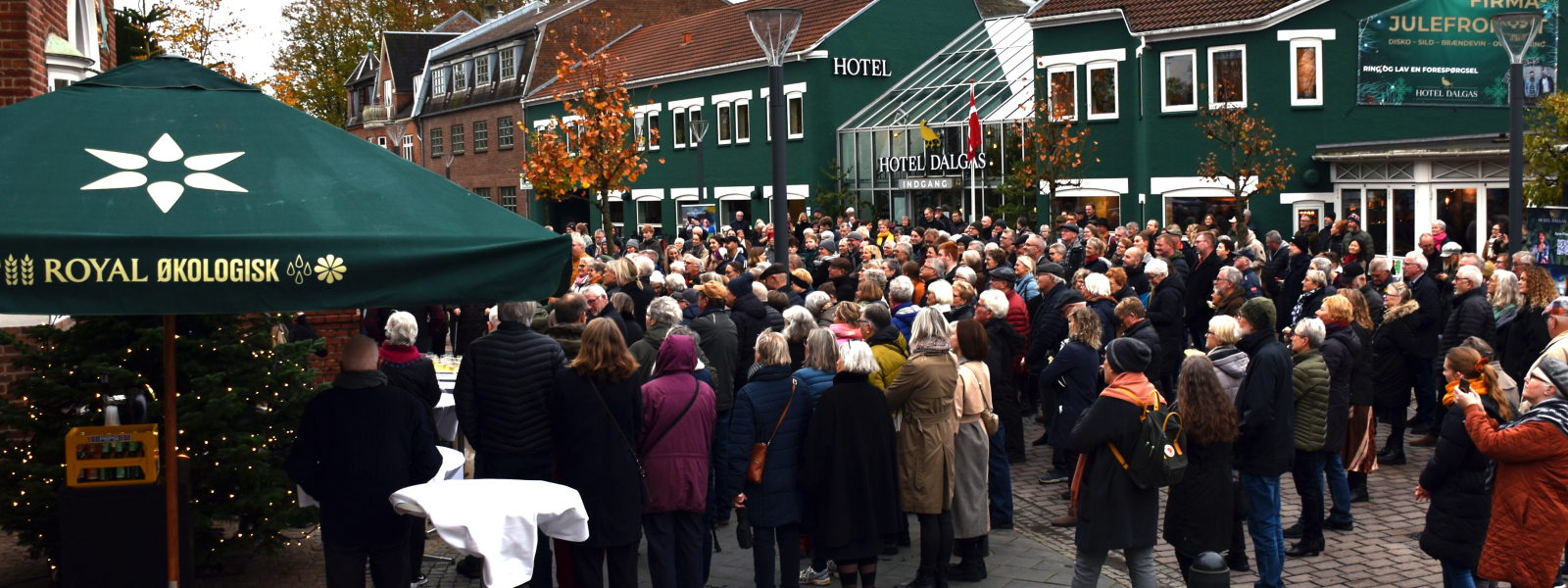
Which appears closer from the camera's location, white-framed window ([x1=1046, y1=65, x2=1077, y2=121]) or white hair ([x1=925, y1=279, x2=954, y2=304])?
white hair ([x1=925, y1=279, x2=954, y2=304])

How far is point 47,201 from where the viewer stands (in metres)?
4.10

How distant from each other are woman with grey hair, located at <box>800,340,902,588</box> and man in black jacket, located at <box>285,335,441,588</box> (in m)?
2.08

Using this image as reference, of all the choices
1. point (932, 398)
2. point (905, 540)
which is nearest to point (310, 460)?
point (932, 398)

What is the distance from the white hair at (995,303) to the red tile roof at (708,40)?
76.3ft

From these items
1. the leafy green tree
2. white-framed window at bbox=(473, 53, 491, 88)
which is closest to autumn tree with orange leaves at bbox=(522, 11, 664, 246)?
the leafy green tree

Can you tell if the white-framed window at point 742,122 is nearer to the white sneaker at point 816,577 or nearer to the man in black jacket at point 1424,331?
the man in black jacket at point 1424,331

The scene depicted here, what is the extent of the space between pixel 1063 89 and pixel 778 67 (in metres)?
16.9

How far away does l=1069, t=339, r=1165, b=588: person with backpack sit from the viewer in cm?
618

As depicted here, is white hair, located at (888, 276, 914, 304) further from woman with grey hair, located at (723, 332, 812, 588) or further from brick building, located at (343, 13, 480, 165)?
brick building, located at (343, 13, 480, 165)

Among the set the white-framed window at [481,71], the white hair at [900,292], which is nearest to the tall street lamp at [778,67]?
the white hair at [900,292]

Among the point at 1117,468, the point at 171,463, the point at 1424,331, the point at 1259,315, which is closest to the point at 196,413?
the point at 171,463

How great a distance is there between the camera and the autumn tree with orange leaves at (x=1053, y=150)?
23312mm

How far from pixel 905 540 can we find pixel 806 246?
9046 millimetres

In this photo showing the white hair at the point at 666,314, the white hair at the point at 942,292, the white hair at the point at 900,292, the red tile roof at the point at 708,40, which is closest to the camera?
the white hair at the point at 666,314
